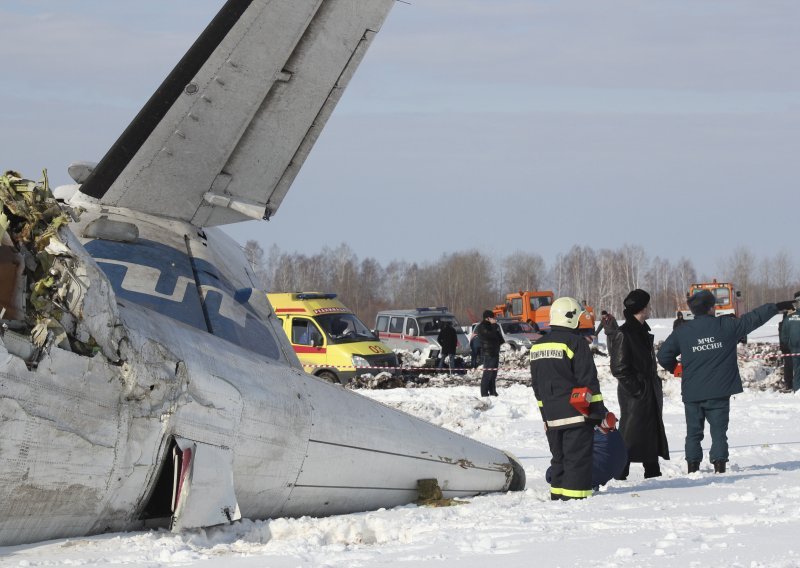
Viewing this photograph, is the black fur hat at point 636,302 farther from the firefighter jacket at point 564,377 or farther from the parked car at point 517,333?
the parked car at point 517,333

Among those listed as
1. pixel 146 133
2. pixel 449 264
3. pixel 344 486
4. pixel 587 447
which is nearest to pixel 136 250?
pixel 146 133

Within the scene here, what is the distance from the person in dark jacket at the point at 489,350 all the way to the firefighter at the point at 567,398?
39.2 feet

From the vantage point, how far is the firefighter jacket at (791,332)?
19.0 meters

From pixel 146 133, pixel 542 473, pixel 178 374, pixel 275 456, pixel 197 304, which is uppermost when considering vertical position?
pixel 146 133

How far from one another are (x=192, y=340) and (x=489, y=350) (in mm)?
15738

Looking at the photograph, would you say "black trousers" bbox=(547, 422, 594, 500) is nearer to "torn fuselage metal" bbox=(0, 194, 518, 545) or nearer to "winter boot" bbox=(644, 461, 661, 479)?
"torn fuselage metal" bbox=(0, 194, 518, 545)

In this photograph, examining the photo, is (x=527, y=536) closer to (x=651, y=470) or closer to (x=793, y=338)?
(x=651, y=470)

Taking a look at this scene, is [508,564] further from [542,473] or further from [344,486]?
[542,473]

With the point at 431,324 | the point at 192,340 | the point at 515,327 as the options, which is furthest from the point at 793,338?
the point at 515,327

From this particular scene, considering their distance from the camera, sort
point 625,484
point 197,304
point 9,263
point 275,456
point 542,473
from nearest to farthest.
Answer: point 9,263
point 275,456
point 197,304
point 625,484
point 542,473

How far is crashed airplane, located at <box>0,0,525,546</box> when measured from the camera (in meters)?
4.39

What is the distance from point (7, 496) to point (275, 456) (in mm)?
1698

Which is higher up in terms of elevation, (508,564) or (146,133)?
(146,133)

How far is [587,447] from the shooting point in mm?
7594
